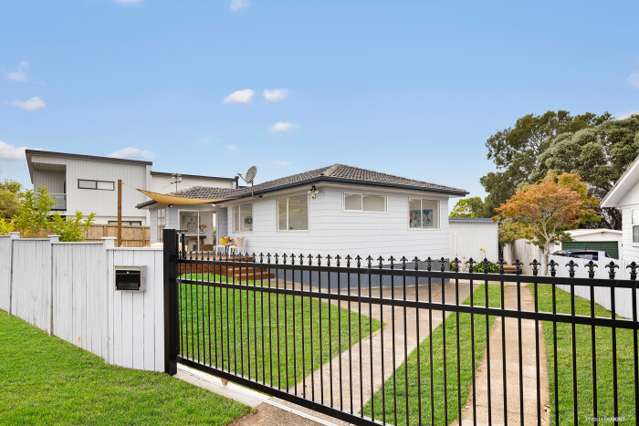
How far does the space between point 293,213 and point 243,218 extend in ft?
12.4

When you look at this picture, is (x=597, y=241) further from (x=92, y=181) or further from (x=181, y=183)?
(x=92, y=181)

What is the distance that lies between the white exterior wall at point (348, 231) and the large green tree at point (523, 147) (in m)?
22.3

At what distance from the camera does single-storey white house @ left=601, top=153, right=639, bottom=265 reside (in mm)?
12648

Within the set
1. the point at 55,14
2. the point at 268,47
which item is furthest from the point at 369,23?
the point at 55,14

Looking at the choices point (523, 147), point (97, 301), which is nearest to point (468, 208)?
point (523, 147)

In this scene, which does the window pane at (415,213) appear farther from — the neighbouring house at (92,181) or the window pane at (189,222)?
the neighbouring house at (92,181)

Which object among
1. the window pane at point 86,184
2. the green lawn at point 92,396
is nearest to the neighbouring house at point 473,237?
the green lawn at point 92,396

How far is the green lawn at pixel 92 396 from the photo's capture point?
3.44 m

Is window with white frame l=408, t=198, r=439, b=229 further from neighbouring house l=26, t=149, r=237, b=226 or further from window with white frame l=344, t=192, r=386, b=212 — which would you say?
neighbouring house l=26, t=149, r=237, b=226

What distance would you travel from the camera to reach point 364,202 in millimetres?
13812

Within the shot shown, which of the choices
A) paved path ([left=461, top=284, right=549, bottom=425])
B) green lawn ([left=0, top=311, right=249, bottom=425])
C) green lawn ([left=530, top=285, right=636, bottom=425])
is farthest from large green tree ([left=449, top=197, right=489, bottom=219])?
green lawn ([left=0, top=311, right=249, bottom=425])

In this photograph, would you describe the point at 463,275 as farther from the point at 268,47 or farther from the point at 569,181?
the point at 569,181

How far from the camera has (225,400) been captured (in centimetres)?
384

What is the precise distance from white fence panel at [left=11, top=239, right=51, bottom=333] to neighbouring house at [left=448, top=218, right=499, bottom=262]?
1720cm
